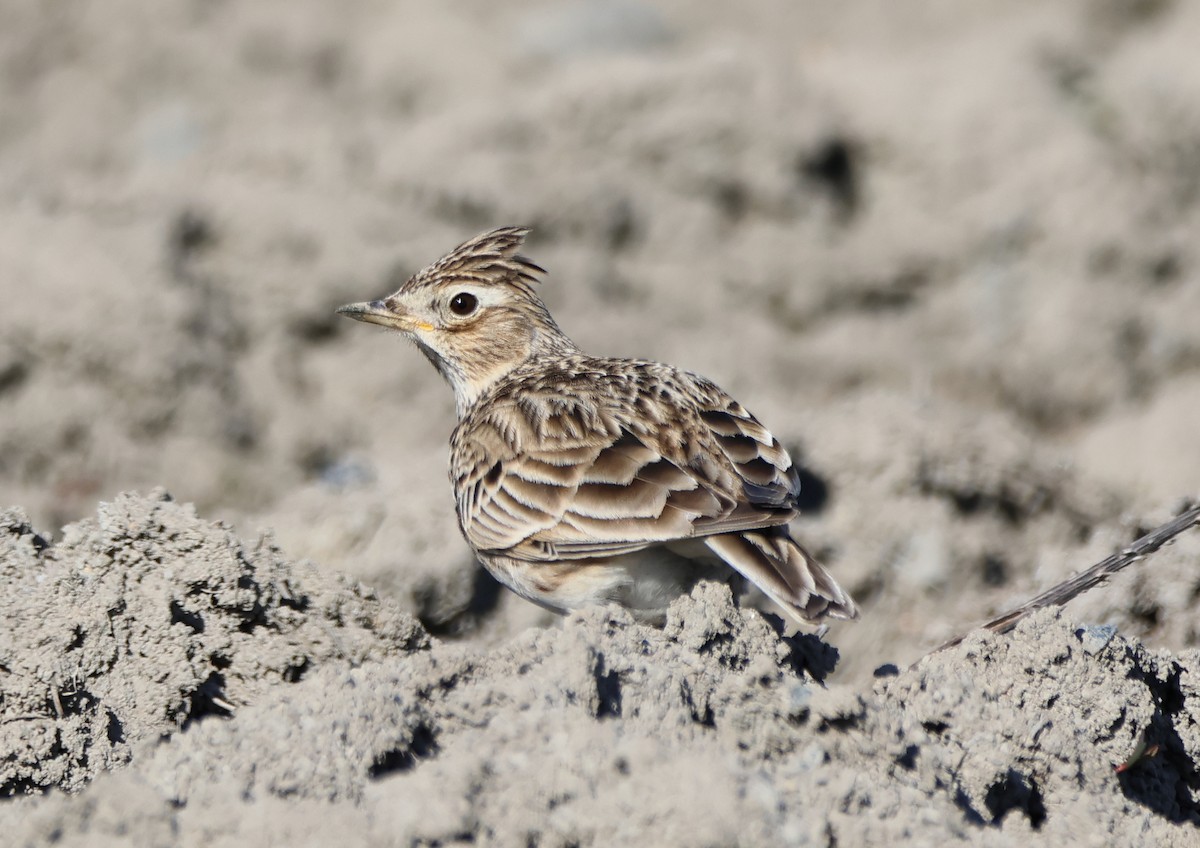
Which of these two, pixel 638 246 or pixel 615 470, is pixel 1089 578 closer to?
pixel 615 470

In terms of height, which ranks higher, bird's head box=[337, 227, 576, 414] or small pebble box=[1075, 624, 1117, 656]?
bird's head box=[337, 227, 576, 414]

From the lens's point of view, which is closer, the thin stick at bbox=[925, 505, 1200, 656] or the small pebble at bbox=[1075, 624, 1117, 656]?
the small pebble at bbox=[1075, 624, 1117, 656]

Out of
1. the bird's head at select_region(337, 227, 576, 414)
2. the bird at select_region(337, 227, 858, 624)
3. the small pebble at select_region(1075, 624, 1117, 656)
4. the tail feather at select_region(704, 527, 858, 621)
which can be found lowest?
the small pebble at select_region(1075, 624, 1117, 656)

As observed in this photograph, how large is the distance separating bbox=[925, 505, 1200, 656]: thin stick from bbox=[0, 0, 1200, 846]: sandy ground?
200mm

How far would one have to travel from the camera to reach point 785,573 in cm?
410

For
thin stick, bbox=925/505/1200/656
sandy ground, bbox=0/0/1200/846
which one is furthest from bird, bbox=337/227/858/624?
thin stick, bbox=925/505/1200/656

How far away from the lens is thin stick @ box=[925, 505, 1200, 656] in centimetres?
420

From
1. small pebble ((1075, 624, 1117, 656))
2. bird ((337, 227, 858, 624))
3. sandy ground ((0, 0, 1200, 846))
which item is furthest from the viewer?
bird ((337, 227, 858, 624))

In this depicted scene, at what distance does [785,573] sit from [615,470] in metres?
0.66

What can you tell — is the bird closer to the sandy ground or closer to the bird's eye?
the sandy ground

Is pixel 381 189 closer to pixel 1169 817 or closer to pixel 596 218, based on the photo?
pixel 596 218

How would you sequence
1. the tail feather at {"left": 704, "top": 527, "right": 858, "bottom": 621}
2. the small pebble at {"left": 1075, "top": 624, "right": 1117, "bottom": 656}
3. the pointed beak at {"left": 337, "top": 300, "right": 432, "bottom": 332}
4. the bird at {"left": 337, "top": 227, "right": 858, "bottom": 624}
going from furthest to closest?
the pointed beak at {"left": 337, "top": 300, "right": 432, "bottom": 332}, the bird at {"left": 337, "top": 227, "right": 858, "bottom": 624}, the tail feather at {"left": 704, "top": 527, "right": 858, "bottom": 621}, the small pebble at {"left": 1075, "top": 624, "right": 1117, "bottom": 656}

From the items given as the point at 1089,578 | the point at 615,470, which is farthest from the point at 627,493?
the point at 1089,578

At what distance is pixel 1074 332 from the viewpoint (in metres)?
9.28
